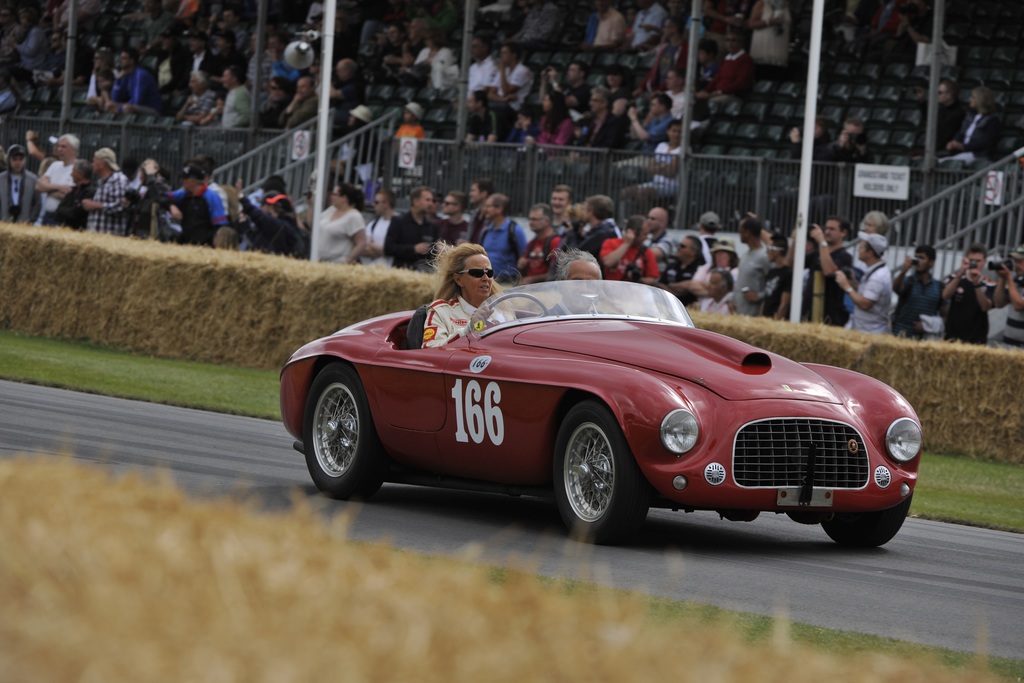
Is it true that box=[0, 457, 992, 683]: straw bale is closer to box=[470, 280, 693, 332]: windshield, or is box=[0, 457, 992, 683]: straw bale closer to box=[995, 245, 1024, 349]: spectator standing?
box=[470, 280, 693, 332]: windshield

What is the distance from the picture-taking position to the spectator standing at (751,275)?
17.0 meters

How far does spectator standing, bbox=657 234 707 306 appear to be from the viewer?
55.9ft

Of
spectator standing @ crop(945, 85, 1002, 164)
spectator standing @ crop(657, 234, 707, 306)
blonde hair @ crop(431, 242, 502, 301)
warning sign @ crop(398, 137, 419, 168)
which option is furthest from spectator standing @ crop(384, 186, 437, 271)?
blonde hair @ crop(431, 242, 502, 301)

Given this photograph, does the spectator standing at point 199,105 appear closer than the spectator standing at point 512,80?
No

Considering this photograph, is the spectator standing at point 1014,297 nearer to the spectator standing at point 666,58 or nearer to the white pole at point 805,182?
the white pole at point 805,182

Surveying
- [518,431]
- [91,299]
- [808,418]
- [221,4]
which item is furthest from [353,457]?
[221,4]

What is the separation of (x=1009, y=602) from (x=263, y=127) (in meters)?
20.8

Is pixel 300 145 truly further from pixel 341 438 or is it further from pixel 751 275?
pixel 341 438

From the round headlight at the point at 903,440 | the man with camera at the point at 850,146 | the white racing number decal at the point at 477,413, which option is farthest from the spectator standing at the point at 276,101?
the round headlight at the point at 903,440

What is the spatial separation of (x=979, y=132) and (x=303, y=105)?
10449mm

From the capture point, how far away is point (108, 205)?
21.6 m

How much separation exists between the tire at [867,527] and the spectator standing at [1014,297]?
23.5ft

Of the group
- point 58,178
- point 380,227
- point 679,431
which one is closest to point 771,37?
point 380,227

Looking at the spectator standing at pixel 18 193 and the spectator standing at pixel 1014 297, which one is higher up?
the spectator standing at pixel 18 193
